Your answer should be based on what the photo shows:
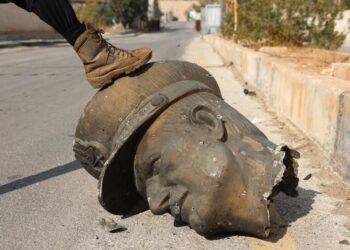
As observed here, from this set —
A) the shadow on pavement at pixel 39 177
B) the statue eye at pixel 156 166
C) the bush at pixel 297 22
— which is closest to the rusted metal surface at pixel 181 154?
the statue eye at pixel 156 166

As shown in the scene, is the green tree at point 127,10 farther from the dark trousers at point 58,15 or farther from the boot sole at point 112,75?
the boot sole at point 112,75

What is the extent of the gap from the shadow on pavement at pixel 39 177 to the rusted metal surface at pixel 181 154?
972 mm

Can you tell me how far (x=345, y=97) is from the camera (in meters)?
3.74

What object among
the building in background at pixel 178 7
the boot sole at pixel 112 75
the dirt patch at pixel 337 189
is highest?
the boot sole at pixel 112 75

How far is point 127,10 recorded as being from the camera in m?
58.1

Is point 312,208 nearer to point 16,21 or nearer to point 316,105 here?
point 316,105

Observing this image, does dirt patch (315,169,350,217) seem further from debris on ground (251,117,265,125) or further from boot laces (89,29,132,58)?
debris on ground (251,117,265,125)

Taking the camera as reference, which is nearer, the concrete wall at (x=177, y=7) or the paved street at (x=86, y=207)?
the paved street at (x=86, y=207)

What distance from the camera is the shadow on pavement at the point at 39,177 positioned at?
3.85 meters

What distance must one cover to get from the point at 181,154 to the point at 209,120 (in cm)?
27

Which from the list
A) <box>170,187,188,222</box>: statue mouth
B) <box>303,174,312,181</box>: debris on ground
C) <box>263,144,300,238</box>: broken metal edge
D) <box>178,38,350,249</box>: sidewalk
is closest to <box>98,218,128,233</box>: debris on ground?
<box>170,187,188,222</box>: statue mouth

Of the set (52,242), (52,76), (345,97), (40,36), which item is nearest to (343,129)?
(345,97)

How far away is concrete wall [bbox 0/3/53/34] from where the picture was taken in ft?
87.4

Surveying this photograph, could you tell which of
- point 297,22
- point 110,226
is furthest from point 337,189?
point 297,22
